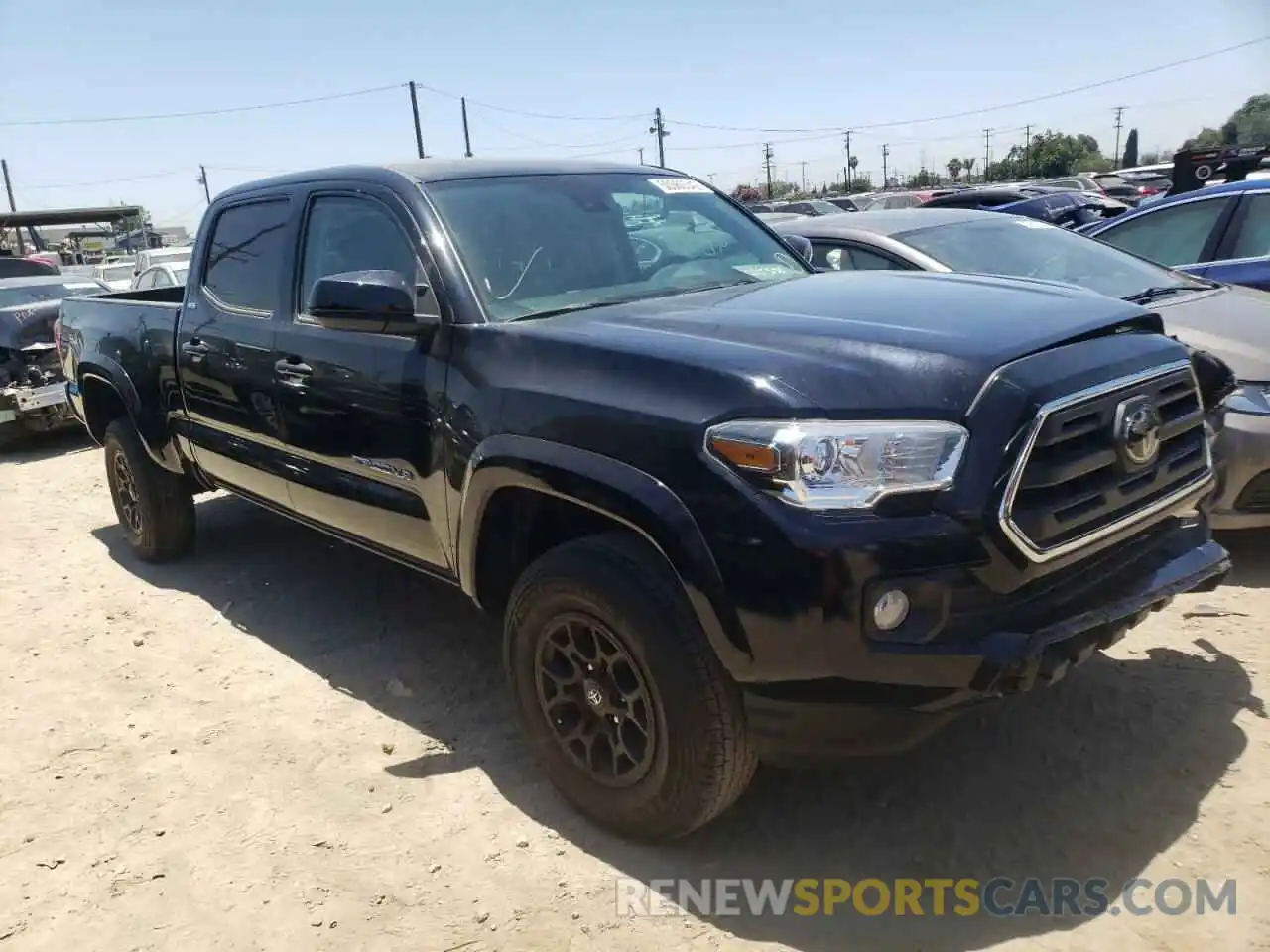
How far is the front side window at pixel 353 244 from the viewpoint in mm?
3525

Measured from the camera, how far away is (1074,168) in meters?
64.5

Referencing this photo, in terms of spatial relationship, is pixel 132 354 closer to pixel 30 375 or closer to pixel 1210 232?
pixel 30 375

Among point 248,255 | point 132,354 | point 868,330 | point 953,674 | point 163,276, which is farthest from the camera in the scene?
point 163,276

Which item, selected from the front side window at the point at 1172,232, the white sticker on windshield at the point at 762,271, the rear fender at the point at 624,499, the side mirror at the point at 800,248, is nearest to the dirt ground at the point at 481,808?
the rear fender at the point at 624,499

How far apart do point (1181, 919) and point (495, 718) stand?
87.8 inches

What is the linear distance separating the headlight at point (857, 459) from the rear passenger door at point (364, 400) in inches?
52.0

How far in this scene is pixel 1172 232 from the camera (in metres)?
6.59

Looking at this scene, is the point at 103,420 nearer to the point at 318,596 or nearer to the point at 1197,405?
the point at 318,596

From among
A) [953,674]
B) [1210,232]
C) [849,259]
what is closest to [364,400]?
[953,674]

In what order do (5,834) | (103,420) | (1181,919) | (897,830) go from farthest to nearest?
1. (103,420)
2. (5,834)
3. (897,830)
4. (1181,919)

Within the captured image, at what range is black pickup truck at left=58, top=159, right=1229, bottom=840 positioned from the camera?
7.47 feet

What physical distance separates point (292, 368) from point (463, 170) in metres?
1.00

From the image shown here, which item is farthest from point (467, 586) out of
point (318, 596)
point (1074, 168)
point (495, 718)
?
point (1074, 168)

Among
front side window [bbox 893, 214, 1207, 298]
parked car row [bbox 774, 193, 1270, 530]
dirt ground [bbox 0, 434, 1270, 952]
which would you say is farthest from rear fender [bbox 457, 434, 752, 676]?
front side window [bbox 893, 214, 1207, 298]
